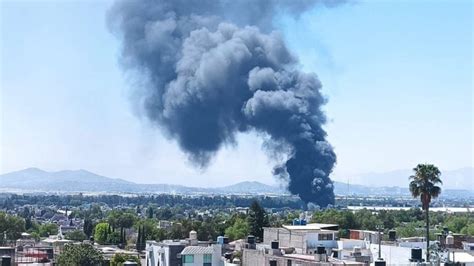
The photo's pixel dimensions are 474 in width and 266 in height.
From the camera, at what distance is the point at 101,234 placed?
98000mm

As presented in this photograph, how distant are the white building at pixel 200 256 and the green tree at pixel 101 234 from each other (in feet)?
166

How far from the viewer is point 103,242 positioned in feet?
315

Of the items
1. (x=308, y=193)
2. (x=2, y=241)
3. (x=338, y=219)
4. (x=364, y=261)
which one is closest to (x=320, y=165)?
(x=308, y=193)

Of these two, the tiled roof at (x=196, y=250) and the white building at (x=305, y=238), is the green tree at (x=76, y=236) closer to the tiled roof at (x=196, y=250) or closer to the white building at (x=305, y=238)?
the white building at (x=305, y=238)

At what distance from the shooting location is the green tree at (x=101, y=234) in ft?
317

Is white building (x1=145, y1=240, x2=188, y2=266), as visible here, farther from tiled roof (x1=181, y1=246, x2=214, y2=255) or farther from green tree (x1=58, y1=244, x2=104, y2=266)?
green tree (x1=58, y1=244, x2=104, y2=266)

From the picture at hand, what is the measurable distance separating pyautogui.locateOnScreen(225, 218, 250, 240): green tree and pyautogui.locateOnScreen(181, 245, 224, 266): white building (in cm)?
3191

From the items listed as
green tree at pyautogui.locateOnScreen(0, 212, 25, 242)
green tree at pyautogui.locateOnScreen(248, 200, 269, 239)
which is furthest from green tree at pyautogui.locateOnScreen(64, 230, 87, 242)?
green tree at pyautogui.locateOnScreen(248, 200, 269, 239)

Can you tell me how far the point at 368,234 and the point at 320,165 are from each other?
3273 inches

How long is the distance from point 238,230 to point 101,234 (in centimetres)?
2099

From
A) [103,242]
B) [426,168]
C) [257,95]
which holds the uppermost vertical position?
[257,95]

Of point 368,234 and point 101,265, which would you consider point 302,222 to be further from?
point 101,265

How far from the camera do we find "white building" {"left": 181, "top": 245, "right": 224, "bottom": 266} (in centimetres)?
4575

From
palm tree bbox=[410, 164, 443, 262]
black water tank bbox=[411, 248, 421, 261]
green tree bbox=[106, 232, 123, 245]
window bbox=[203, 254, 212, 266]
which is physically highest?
palm tree bbox=[410, 164, 443, 262]
